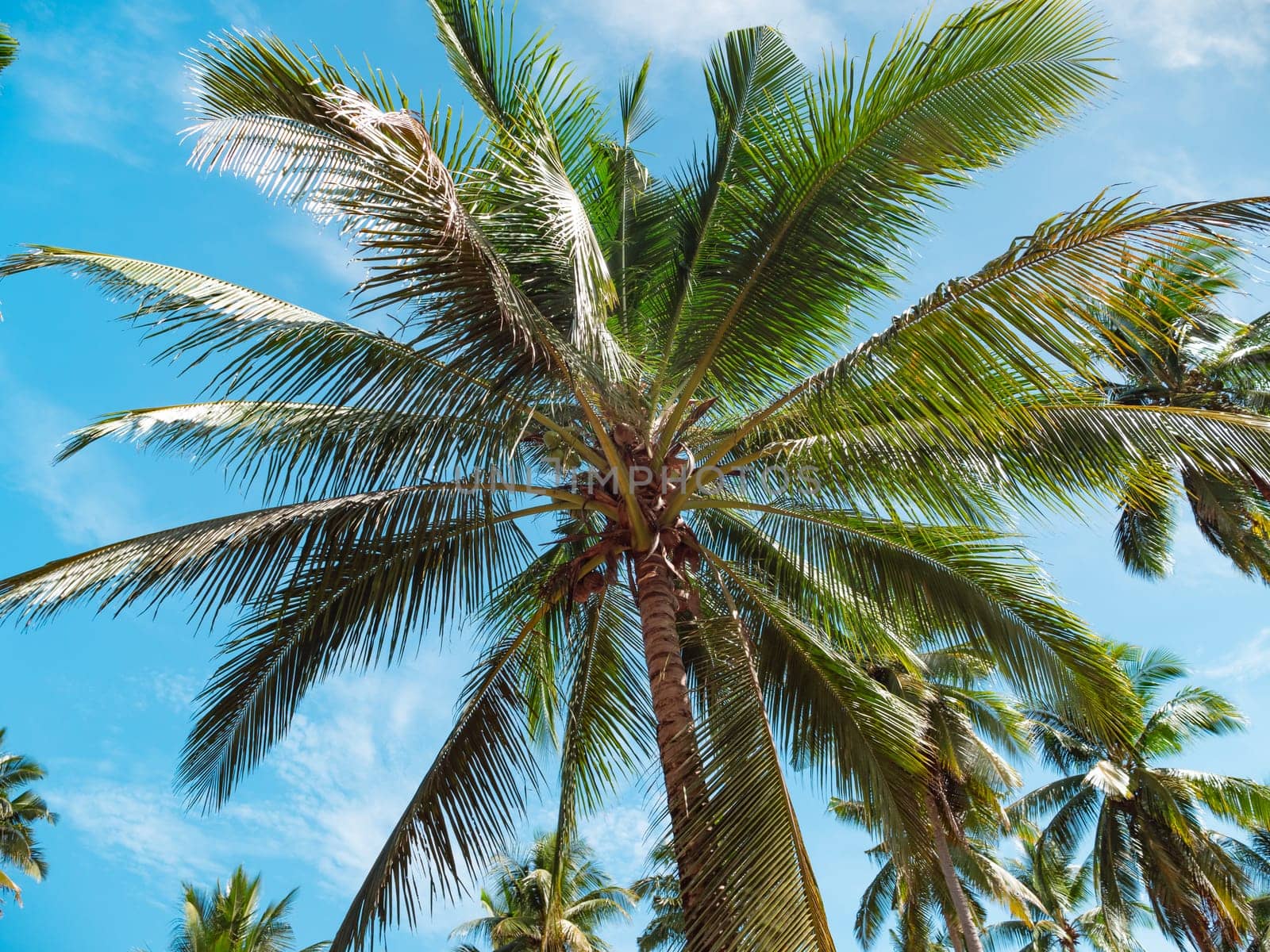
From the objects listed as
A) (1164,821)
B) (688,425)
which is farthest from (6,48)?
(1164,821)

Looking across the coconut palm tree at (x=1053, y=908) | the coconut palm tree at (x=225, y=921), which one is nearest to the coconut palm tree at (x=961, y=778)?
the coconut palm tree at (x=1053, y=908)

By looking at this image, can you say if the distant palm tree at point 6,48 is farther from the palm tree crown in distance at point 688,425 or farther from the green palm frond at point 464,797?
the green palm frond at point 464,797

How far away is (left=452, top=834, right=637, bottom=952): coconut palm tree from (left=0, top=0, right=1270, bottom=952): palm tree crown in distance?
49.2ft

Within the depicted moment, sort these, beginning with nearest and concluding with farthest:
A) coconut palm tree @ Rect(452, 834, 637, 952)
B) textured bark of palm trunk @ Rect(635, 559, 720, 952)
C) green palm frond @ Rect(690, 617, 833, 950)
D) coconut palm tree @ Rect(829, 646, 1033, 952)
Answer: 1. green palm frond @ Rect(690, 617, 833, 950)
2. textured bark of palm trunk @ Rect(635, 559, 720, 952)
3. coconut palm tree @ Rect(829, 646, 1033, 952)
4. coconut palm tree @ Rect(452, 834, 637, 952)

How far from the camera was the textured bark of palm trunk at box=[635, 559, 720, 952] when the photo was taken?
434 centimetres

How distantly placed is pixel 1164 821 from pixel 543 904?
45.4ft

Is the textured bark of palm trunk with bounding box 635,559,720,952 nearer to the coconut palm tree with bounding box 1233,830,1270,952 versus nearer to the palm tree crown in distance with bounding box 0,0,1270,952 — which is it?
the palm tree crown in distance with bounding box 0,0,1270,952

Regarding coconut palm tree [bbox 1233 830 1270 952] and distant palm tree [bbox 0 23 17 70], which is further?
coconut palm tree [bbox 1233 830 1270 952]

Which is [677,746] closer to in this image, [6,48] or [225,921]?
[6,48]

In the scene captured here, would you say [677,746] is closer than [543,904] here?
Yes

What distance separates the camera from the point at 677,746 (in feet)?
17.1

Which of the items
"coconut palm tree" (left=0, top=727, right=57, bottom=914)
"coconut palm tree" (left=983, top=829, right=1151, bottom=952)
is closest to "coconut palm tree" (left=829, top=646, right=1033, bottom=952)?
"coconut palm tree" (left=983, top=829, right=1151, bottom=952)

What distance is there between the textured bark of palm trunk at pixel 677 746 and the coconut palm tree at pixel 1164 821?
1199 cm

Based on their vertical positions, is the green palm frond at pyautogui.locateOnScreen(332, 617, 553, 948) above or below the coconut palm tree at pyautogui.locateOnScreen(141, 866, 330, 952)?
below
